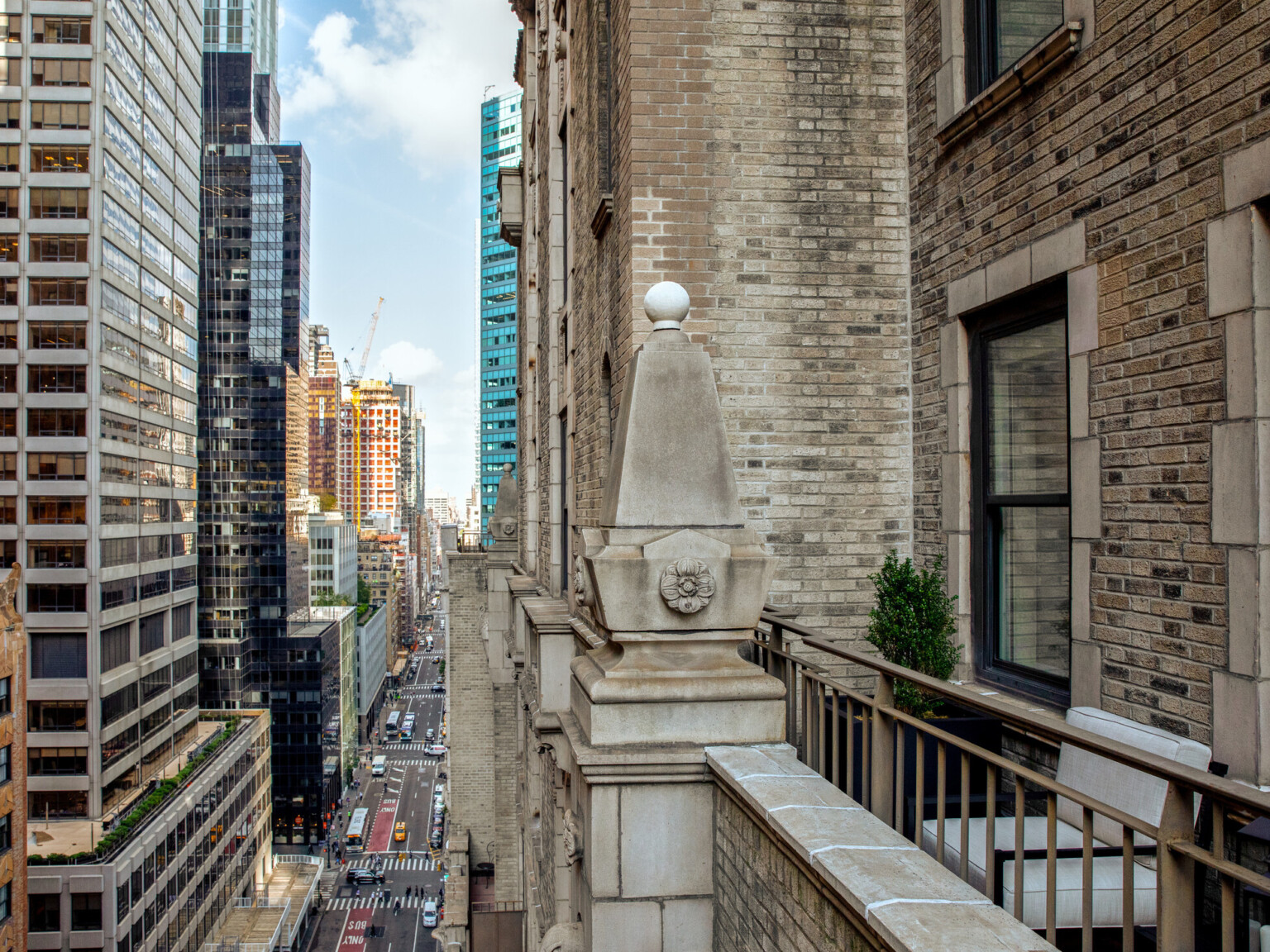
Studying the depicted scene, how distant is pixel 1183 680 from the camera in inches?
168

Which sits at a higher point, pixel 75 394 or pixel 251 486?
pixel 75 394

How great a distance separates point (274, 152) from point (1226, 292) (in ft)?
297

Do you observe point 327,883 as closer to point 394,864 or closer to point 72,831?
point 394,864

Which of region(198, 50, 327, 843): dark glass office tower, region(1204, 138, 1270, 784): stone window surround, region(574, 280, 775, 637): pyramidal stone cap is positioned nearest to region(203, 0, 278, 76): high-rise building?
region(198, 50, 327, 843): dark glass office tower

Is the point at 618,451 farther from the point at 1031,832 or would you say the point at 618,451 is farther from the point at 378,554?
the point at 378,554

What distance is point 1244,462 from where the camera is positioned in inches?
154

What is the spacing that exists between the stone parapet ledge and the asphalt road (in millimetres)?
53385

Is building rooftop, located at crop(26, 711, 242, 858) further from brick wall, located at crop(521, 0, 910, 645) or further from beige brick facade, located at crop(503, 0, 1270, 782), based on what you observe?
brick wall, located at crop(521, 0, 910, 645)

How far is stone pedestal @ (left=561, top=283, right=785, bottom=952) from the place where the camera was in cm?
441

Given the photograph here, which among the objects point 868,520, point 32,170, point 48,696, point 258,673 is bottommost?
point 258,673

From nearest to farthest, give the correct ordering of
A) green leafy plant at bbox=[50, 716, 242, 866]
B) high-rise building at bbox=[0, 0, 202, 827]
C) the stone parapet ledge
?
the stone parapet ledge, green leafy plant at bbox=[50, 716, 242, 866], high-rise building at bbox=[0, 0, 202, 827]

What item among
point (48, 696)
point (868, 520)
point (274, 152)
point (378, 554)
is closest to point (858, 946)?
point (868, 520)

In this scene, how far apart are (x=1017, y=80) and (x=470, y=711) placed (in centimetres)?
2414

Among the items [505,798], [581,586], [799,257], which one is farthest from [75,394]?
[581,586]
